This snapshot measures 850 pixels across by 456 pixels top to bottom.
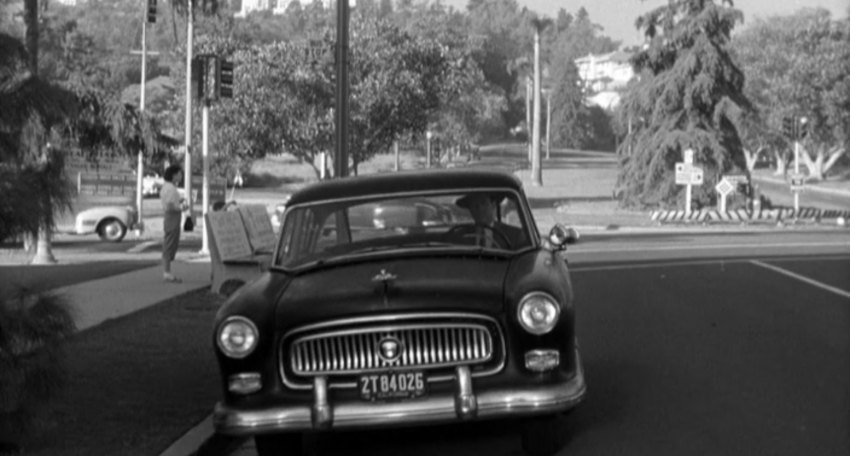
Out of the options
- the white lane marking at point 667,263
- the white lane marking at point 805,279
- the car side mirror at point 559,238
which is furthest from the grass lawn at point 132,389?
the white lane marking at point 667,263

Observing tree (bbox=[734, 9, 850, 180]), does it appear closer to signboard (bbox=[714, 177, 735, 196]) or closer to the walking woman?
signboard (bbox=[714, 177, 735, 196])

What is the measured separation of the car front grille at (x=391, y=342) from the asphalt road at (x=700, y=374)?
4.04ft

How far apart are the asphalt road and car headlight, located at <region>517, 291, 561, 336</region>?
112cm

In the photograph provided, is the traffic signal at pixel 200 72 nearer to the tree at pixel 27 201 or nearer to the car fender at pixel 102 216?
the car fender at pixel 102 216

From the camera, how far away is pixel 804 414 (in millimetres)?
9750

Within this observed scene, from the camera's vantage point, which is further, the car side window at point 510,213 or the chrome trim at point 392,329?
the car side window at point 510,213

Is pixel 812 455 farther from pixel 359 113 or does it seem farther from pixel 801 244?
pixel 359 113

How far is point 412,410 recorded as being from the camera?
25.7ft

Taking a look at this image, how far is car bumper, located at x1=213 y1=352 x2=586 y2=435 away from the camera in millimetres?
7809

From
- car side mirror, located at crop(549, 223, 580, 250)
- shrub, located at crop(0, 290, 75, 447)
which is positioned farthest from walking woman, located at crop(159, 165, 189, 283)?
shrub, located at crop(0, 290, 75, 447)

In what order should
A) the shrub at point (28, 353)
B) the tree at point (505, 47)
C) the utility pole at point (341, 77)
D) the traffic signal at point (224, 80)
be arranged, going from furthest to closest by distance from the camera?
the tree at point (505, 47), the traffic signal at point (224, 80), the utility pole at point (341, 77), the shrub at point (28, 353)

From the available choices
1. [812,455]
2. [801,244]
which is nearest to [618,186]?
[801,244]

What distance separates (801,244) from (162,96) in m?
40.0

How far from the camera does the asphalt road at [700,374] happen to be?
9102 millimetres
